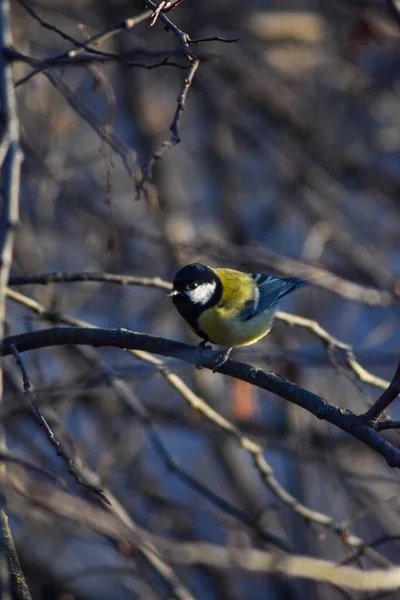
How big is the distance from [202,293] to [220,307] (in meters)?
0.13

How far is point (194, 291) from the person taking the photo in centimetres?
359

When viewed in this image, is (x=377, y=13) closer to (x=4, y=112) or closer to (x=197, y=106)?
(x=197, y=106)

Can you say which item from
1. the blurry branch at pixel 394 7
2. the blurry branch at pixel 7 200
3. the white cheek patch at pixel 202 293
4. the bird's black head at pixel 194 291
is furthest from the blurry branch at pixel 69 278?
the blurry branch at pixel 394 7

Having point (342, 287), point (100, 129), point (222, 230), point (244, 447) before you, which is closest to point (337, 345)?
point (244, 447)

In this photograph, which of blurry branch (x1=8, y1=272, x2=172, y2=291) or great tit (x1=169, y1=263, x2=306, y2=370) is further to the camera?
great tit (x1=169, y1=263, x2=306, y2=370)

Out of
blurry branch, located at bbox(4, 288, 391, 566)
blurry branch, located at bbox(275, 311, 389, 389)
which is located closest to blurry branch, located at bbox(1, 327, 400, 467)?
blurry branch, located at bbox(4, 288, 391, 566)

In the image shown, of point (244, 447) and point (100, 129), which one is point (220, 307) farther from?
point (100, 129)

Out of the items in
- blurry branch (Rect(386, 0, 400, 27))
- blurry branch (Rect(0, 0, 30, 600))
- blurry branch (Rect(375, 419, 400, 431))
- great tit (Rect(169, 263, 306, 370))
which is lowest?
blurry branch (Rect(375, 419, 400, 431))

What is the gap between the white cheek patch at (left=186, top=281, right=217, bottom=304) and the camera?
142 inches

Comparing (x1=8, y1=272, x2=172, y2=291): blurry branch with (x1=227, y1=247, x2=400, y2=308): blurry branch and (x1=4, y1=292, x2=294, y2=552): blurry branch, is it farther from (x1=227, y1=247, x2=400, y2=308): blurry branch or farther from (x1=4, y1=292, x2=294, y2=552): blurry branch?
(x1=227, y1=247, x2=400, y2=308): blurry branch

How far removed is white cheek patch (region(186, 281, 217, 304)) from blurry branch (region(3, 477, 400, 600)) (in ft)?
5.07

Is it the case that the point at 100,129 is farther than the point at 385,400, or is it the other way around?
the point at 100,129

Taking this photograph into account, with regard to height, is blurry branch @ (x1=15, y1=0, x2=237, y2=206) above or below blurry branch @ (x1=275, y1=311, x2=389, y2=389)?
above

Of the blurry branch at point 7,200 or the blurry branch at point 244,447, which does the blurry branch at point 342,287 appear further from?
the blurry branch at point 7,200
